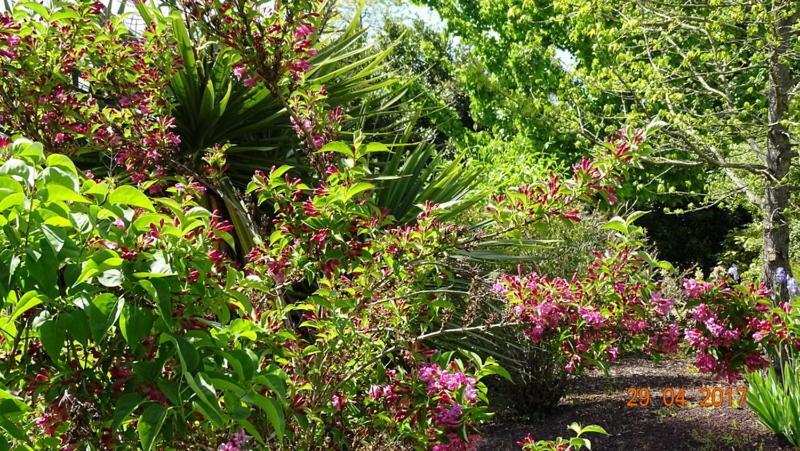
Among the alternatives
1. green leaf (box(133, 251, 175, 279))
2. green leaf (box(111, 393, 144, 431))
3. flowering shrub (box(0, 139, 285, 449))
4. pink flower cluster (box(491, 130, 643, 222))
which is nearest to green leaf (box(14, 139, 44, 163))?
flowering shrub (box(0, 139, 285, 449))

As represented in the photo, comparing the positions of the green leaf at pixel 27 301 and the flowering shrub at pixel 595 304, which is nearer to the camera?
the green leaf at pixel 27 301

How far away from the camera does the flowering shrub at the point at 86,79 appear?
2.42 meters

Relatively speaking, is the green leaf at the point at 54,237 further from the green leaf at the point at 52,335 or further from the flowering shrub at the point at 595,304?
the flowering shrub at the point at 595,304

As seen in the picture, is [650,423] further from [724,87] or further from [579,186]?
[579,186]

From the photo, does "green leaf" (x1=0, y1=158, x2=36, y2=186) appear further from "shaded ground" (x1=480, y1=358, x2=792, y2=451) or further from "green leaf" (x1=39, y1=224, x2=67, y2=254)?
"shaded ground" (x1=480, y1=358, x2=792, y2=451)

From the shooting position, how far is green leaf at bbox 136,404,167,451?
1200mm

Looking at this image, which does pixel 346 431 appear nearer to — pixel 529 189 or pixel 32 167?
pixel 529 189

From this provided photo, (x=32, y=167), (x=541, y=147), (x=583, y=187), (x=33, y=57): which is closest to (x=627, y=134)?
(x=583, y=187)

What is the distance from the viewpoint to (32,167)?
1.17 meters
